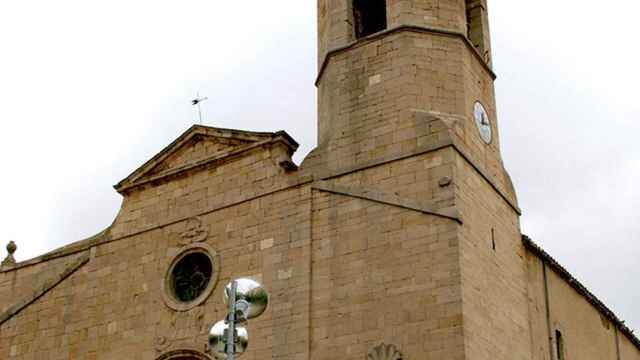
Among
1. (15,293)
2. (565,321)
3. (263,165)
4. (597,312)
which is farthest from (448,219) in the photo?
(15,293)

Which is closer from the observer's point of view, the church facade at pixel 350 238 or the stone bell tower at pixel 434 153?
the stone bell tower at pixel 434 153

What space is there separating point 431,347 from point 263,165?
17.7 ft

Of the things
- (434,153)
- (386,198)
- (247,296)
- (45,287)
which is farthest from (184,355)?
→ (247,296)

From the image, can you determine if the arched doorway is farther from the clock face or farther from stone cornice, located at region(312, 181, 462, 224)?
the clock face

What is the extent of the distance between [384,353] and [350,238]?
2260mm

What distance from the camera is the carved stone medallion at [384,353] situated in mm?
17422

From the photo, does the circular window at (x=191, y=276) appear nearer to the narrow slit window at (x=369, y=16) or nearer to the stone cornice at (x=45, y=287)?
the stone cornice at (x=45, y=287)

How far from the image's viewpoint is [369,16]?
862 inches

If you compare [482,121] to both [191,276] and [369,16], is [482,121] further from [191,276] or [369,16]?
[191,276]

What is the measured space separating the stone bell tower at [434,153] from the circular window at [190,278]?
3061mm

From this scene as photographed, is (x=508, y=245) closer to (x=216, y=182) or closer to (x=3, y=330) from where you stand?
(x=216, y=182)

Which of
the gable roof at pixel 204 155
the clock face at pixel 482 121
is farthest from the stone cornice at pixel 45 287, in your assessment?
the clock face at pixel 482 121

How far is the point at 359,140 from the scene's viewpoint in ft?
64.5

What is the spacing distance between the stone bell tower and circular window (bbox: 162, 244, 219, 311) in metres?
3.06
